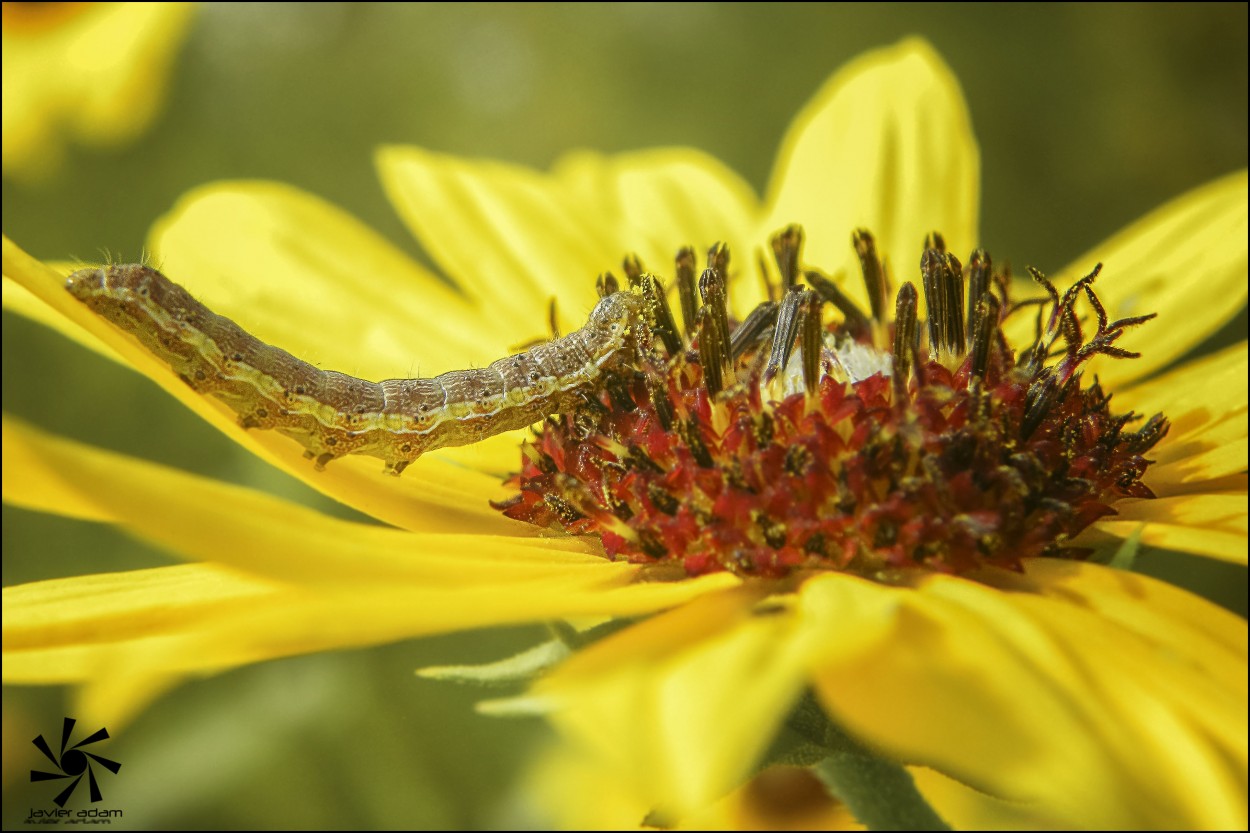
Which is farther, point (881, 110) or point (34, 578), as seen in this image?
point (34, 578)

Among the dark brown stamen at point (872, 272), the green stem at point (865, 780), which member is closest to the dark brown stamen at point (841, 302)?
the dark brown stamen at point (872, 272)

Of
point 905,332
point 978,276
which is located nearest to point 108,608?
point 905,332

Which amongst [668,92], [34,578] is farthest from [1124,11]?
[34,578]

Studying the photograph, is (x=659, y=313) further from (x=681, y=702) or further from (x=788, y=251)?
(x=681, y=702)

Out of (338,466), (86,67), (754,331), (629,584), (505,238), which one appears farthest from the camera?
(86,67)

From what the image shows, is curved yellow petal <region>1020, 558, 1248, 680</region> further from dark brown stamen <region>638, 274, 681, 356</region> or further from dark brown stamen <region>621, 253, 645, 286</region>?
dark brown stamen <region>621, 253, 645, 286</region>

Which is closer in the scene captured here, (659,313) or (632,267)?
(659,313)

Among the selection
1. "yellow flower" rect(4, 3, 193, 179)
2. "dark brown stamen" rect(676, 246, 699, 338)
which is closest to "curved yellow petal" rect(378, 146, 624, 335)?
"dark brown stamen" rect(676, 246, 699, 338)

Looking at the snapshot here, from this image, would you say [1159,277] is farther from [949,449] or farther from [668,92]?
[668,92]

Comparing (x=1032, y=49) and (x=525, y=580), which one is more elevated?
(x=1032, y=49)
